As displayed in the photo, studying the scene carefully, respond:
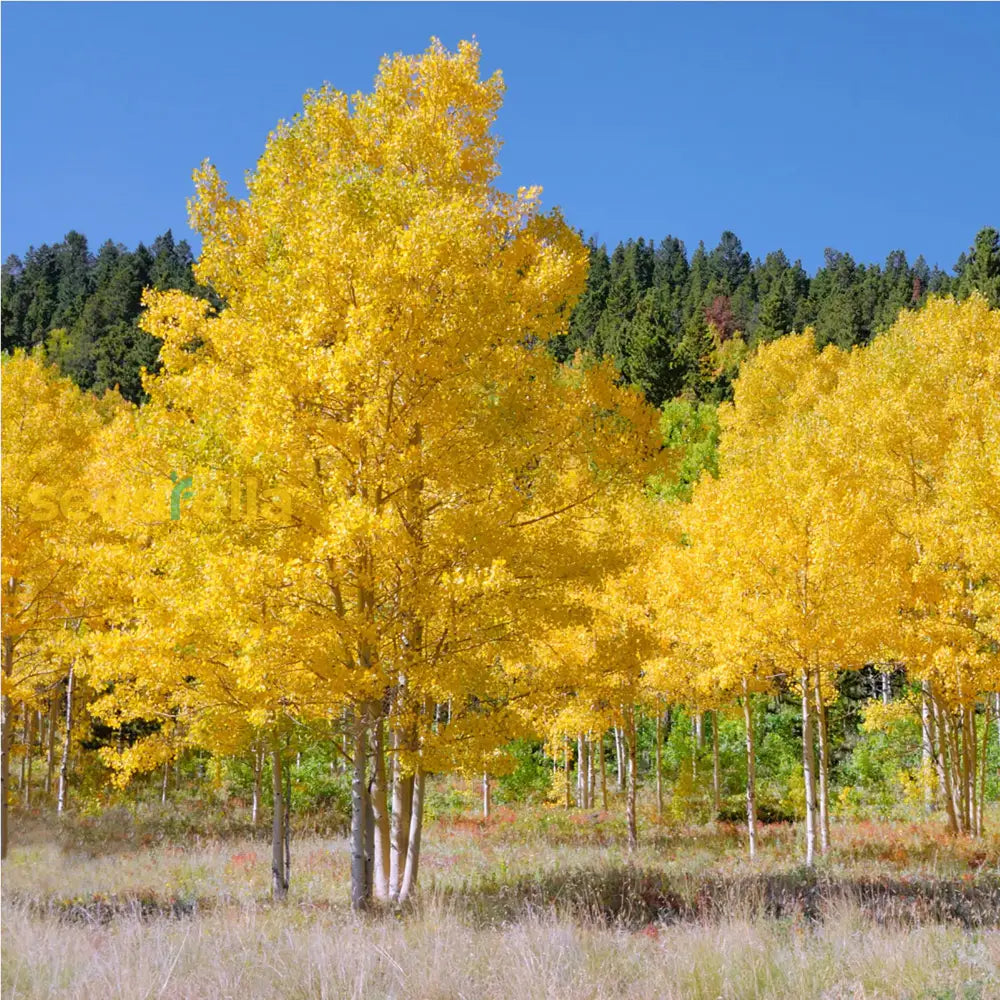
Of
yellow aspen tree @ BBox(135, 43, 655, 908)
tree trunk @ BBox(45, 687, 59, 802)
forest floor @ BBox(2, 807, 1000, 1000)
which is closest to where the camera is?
forest floor @ BBox(2, 807, 1000, 1000)

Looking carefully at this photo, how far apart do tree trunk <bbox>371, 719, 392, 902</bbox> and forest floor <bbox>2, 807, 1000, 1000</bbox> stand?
820 mm

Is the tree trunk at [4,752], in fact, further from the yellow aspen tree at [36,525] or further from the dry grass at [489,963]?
the dry grass at [489,963]

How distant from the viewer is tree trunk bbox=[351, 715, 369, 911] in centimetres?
823

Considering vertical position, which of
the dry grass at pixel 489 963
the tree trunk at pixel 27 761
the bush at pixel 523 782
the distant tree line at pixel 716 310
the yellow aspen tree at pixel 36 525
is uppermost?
the distant tree line at pixel 716 310

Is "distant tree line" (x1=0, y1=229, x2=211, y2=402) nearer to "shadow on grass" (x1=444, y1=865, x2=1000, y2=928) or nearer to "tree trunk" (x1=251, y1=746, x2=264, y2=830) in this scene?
"tree trunk" (x1=251, y1=746, x2=264, y2=830)

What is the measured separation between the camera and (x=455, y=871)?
13156 millimetres

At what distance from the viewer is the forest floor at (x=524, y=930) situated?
16.4 ft

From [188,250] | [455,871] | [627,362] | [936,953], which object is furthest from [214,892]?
[188,250]

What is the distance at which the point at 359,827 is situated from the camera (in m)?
8.27

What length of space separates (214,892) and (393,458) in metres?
7.53

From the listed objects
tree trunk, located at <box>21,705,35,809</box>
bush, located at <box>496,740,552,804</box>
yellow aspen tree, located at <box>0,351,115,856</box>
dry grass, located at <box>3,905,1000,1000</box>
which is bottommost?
bush, located at <box>496,740,552,804</box>

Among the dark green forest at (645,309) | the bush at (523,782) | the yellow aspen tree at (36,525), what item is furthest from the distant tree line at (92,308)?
the yellow aspen tree at (36,525)

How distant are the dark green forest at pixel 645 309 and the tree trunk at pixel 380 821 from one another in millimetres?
27905

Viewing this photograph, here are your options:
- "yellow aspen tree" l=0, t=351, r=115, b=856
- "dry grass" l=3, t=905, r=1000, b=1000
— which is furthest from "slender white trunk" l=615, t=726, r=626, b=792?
"dry grass" l=3, t=905, r=1000, b=1000
